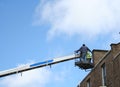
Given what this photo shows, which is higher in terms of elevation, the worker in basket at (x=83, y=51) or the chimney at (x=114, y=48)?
the chimney at (x=114, y=48)

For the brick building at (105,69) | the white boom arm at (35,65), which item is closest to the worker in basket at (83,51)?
the white boom arm at (35,65)

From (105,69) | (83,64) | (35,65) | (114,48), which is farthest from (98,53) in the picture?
(35,65)

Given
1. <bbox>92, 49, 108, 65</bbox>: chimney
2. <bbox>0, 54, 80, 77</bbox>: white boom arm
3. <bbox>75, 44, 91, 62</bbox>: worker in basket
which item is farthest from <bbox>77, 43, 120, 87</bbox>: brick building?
<bbox>0, 54, 80, 77</bbox>: white boom arm

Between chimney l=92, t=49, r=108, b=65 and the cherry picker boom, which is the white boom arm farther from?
chimney l=92, t=49, r=108, b=65

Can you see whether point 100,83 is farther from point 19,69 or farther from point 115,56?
point 19,69

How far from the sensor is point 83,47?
46.7 metres

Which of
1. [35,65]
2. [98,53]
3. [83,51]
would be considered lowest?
[35,65]

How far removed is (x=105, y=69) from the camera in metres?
50.1

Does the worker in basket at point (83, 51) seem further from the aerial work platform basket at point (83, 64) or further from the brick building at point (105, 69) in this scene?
the brick building at point (105, 69)

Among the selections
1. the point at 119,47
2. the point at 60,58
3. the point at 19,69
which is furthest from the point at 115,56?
the point at 19,69

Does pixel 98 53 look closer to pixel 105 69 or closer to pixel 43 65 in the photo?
pixel 105 69

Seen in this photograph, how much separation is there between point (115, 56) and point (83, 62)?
295 cm

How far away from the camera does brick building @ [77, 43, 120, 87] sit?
47094 millimetres

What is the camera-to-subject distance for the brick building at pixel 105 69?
4709 centimetres
